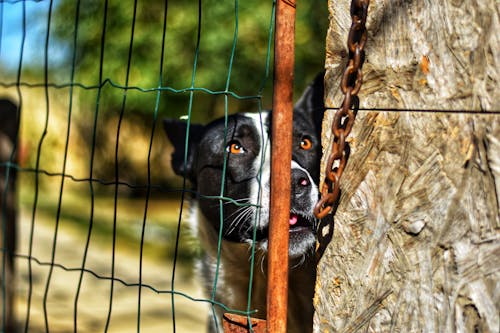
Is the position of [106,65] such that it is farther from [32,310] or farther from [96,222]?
[96,222]

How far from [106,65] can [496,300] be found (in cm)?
537

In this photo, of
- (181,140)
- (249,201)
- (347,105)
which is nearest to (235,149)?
(249,201)

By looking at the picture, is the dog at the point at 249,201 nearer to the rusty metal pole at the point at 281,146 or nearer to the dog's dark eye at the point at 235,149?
the dog's dark eye at the point at 235,149

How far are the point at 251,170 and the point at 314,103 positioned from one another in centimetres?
52

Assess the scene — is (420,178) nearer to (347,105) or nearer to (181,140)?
(347,105)

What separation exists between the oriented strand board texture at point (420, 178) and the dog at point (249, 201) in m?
0.82

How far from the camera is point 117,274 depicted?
629cm

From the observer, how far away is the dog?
2496mm

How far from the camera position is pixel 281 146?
1651 mm

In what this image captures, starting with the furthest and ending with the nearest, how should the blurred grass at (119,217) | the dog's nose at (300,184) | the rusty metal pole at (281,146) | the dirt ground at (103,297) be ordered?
the blurred grass at (119,217) < the dirt ground at (103,297) < the dog's nose at (300,184) < the rusty metal pole at (281,146)

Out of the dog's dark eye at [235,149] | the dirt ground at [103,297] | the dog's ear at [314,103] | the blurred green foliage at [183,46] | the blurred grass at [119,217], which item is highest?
the blurred green foliage at [183,46]

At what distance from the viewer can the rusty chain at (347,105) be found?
4.88ft

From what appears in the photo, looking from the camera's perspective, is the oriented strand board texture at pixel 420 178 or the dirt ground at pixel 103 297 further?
the dirt ground at pixel 103 297

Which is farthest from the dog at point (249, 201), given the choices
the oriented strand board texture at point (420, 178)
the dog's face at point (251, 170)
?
the oriented strand board texture at point (420, 178)
